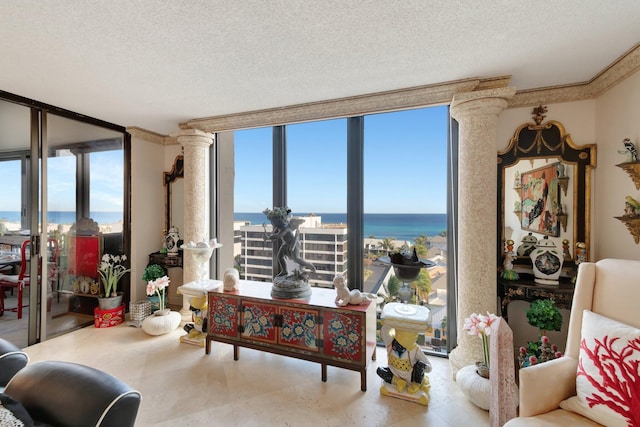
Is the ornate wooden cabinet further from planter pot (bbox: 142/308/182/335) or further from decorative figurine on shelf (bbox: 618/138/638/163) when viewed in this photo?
decorative figurine on shelf (bbox: 618/138/638/163)

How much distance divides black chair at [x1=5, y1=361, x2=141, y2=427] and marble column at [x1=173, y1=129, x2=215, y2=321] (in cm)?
220

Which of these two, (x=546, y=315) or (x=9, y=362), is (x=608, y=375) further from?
(x=9, y=362)

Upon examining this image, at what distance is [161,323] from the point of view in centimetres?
295

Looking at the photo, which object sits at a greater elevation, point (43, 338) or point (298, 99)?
point (298, 99)

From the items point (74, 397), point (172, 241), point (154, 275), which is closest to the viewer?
point (74, 397)

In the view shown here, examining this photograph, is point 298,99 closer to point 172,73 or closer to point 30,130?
point 172,73

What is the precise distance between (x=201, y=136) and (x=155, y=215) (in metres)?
1.50

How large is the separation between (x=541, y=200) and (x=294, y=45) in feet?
8.14

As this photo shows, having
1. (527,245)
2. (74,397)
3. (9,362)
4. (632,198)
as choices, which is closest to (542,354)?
(527,245)

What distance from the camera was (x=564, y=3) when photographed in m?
1.41

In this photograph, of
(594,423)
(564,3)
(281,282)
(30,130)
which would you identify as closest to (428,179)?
(564,3)

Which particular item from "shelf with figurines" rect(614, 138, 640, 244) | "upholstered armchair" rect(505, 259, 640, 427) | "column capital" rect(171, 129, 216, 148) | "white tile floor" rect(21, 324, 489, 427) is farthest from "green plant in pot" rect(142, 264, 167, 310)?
"shelf with figurines" rect(614, 138, 640, 244)

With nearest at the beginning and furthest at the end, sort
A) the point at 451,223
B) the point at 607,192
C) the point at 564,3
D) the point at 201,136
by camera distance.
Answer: the point at 564,3, the point at 607,192, the point at 451,223, the point at 201,136

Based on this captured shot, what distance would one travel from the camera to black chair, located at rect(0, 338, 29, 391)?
1.23 metres
